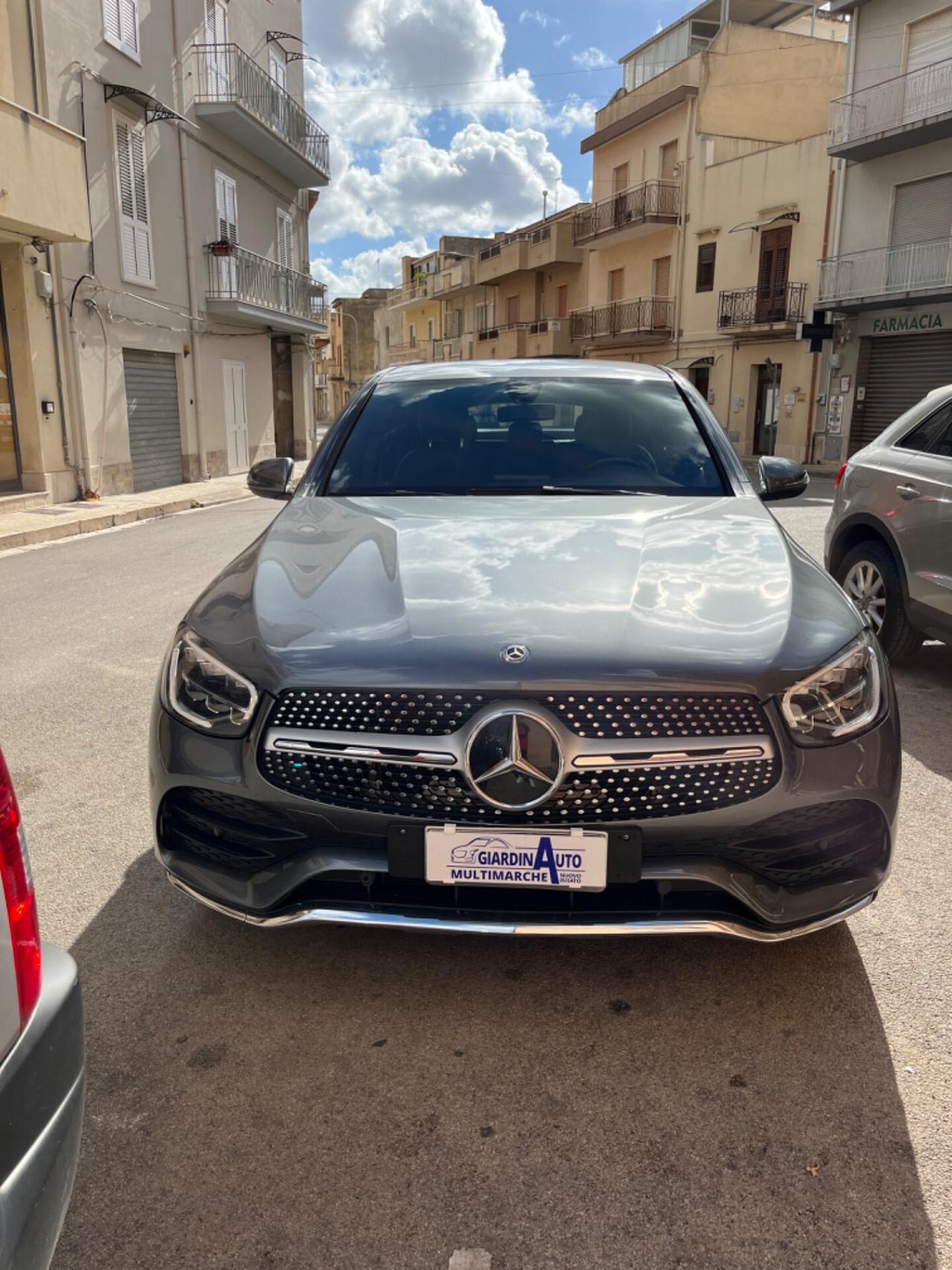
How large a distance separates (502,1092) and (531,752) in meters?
0.71

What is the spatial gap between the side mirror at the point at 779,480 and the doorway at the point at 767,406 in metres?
25.1

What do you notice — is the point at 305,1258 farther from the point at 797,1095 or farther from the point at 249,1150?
the point at 797,1095

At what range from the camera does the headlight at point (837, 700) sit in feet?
6.93

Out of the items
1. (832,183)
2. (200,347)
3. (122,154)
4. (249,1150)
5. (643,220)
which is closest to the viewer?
(249,1150)

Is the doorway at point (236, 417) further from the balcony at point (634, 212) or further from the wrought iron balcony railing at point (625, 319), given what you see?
the balcony at point (634, 212)

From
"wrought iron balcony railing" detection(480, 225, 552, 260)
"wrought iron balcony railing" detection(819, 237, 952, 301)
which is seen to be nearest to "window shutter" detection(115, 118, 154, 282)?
"wrought iron balcony railing" detection(819, 237, 952, 301)

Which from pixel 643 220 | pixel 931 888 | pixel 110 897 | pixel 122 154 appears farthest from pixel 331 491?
pixel 643 220

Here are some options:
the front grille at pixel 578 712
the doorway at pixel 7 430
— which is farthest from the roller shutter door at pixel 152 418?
the front grille at pixel 578 712

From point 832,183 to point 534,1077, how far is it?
89.8ft

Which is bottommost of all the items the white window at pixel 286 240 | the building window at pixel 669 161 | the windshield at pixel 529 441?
the windshield at pixel 529 441

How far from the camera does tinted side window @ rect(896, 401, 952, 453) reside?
5004 mm

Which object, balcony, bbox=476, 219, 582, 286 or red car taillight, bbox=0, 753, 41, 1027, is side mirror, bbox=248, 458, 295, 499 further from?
balcony, bbox=476, 219, 582, 286

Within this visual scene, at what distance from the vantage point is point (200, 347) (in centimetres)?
1983

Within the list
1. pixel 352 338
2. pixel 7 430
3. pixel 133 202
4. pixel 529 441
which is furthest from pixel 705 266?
pixel 352 338
